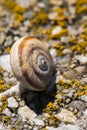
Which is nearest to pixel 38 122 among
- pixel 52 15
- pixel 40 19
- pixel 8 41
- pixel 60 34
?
pixel 8 41

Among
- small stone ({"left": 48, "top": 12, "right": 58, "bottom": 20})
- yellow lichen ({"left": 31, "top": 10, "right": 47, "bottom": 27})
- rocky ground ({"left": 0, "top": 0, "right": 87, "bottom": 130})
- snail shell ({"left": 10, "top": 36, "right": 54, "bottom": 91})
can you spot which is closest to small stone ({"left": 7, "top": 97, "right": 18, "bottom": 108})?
rocky ground ({"left": 0, "top": 0, "right": 87, "bottom": 130})

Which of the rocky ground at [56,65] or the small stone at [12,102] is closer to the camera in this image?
the rocky ground at [56,65]

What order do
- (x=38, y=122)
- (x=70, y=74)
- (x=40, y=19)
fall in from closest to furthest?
1. (x=38, y=122)
2. (x=70, y=74)
3. (x=40, y=19)

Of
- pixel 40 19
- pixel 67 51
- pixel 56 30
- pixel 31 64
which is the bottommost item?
pixel 31 64

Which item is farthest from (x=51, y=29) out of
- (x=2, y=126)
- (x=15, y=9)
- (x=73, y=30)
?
(x=2, y=126)

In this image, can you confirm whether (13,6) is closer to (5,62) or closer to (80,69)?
(5,62)

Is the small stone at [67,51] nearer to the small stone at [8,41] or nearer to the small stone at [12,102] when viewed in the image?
the small stone at [8,41]

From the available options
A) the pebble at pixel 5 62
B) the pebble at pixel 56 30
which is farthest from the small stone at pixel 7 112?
the pebble at pixel 56 30
